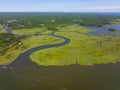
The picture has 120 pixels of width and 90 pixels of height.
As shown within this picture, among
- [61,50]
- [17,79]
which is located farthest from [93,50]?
[17,79]

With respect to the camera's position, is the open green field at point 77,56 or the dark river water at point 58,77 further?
the open green field at point 77,56

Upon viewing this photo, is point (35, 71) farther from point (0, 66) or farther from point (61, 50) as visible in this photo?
point (61, 50)

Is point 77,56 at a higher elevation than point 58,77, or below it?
below

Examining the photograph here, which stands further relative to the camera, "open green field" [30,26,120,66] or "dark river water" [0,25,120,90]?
"open green field" [30,26,120,66]

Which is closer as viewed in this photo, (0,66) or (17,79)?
(17,79)

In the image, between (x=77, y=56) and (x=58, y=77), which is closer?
(x=58, y=77)

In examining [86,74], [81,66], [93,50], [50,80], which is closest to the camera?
[50,80]

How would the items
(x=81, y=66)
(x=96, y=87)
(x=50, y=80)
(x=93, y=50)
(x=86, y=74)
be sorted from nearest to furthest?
1. (x=96, y=87)
2. (x=50, y=80)
3. (x=86, y=74)
4. (x=81, y=66)
5. (x=93, y=50)
